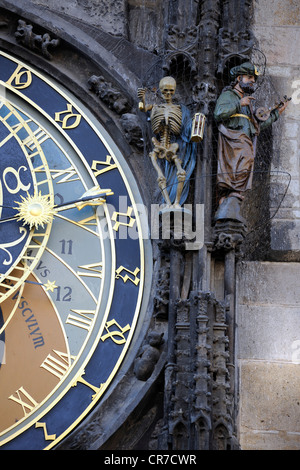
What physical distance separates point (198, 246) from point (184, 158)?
56 centimetres

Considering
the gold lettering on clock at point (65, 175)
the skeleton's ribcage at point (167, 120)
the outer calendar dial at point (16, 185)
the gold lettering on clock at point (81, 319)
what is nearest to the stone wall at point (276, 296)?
the skeleton's ribcage at point (167, 120)

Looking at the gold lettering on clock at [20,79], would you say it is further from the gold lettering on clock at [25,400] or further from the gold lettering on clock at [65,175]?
the gold lettering on clock at [25,400]

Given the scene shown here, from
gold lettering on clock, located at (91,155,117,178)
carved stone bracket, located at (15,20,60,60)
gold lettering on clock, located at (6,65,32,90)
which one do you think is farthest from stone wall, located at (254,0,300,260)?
gold lettering on clock, located at (6,65,32,90)

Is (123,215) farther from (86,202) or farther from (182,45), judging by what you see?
(182,45)

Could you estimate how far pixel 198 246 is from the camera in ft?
26.7

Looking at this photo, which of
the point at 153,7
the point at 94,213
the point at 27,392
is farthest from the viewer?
the point at 153,7

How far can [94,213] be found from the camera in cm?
851

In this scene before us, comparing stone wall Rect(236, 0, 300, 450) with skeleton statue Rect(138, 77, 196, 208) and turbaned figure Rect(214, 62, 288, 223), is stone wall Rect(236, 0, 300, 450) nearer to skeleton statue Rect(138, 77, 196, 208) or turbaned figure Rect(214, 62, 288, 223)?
turbaned figure Rect(214, 62, 288, 223)

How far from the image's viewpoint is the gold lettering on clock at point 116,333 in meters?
8.12

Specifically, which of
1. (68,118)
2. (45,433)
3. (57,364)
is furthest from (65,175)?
(45,433)
